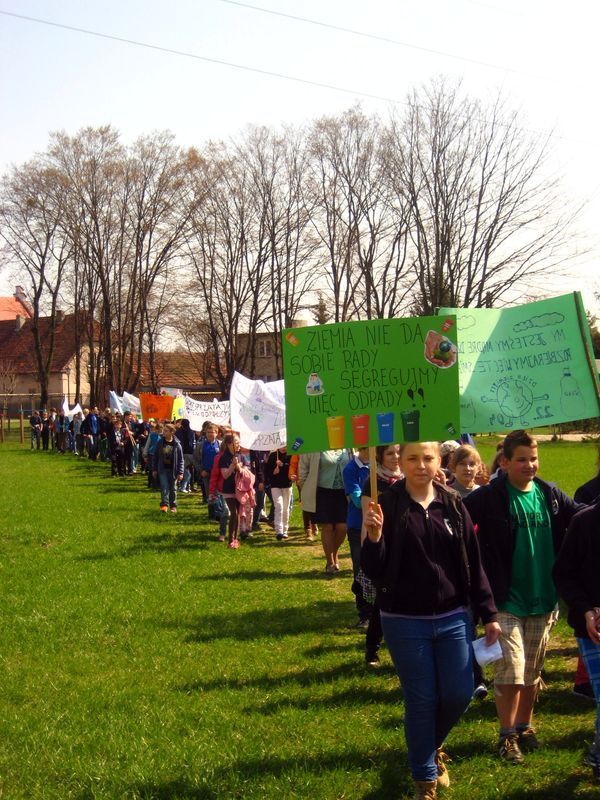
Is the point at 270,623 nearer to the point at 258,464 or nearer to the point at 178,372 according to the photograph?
the point at 258,464

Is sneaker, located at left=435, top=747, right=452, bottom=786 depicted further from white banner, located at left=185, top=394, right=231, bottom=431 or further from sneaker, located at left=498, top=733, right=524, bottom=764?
white banner, located at left=185, top=394, right=231, bottom=431

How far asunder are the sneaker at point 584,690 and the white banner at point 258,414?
27.9 ft

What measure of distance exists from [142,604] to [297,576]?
2430 millimetres

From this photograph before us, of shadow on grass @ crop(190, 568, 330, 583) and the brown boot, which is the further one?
shadow on grass @ crop(190, 568, 330, 583)

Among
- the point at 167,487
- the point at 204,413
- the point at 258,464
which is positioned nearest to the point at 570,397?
the point at 258,464

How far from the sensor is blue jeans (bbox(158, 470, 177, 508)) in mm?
17703

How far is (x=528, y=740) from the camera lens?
5445mm

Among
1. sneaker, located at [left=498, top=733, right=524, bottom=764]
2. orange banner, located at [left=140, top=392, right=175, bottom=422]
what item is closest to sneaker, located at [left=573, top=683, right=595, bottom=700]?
sneaker, located at [left=498, top=733, right=524, bottom=764]

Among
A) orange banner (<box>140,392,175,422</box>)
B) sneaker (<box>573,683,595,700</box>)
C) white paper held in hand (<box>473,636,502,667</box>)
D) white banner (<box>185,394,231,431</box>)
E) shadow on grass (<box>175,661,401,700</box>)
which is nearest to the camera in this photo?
white paper held in hand (<box>473,636,502,667</box>)

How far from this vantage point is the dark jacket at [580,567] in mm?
4832

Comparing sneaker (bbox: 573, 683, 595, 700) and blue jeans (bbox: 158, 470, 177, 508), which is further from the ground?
blue jeans (bbox: 158, 470, 177, 508)

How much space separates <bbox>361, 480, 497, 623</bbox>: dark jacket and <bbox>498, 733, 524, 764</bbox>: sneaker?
0.99 m

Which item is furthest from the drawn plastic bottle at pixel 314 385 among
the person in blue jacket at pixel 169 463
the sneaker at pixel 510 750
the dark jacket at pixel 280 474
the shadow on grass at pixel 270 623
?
the person in blue jacket at pixel 169 463

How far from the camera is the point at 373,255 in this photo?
148 feet
